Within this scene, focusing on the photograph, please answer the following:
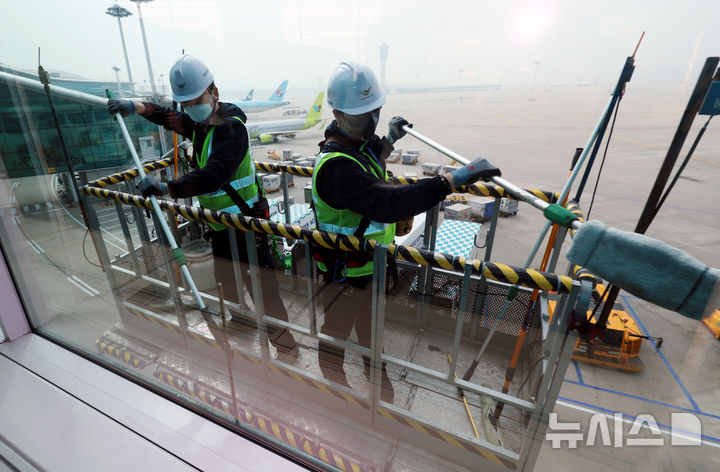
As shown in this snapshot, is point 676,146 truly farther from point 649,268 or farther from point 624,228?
point 649,268

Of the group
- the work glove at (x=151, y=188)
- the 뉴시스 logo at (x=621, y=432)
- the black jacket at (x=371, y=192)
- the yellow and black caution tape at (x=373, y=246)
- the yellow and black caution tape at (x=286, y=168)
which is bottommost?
the 뉴시스 logo at (x=621, y=432)

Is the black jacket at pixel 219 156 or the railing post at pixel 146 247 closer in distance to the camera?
the black jacket at pixel 219 156

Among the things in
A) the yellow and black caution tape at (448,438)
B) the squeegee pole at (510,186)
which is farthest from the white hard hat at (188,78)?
the yellow and black caution tape at (448,438)

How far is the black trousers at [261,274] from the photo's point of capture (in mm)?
2186

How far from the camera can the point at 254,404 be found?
1605 millimetres

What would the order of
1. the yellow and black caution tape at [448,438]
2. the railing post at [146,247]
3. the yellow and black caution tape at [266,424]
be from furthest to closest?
the railing post at [146,247] < the yellow and black caution tape at [448,438] < the yellow and black caution tape at [266,424]

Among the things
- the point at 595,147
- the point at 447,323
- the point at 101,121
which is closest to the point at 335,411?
the point at 447,323

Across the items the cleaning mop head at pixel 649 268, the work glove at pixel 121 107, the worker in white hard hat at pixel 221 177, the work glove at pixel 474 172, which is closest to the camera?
the cleaning mop head at pixel 649 268

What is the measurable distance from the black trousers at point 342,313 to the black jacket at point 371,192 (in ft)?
1.72

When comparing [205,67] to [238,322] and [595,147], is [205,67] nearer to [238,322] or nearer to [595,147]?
[238,322]

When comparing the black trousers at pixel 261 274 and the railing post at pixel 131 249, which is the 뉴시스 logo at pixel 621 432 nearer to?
the black trousers at pixel 261 274

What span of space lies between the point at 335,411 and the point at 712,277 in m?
1.80

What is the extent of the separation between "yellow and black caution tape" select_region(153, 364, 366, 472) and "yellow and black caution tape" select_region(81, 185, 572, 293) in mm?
769

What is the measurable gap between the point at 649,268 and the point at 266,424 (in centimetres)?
133
